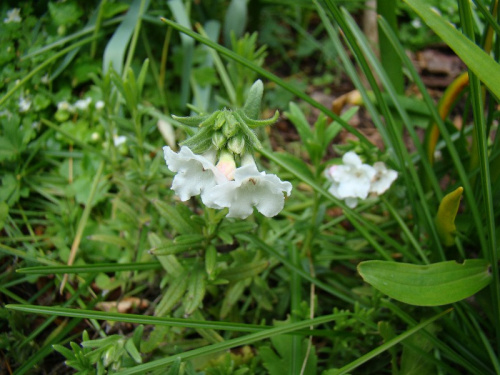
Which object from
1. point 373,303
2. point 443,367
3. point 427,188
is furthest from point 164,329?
point 427,188

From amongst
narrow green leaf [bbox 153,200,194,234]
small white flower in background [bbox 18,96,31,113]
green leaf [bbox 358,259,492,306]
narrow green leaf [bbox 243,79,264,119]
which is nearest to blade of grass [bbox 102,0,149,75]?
small white flower in background [bbox 18,96,31,113]

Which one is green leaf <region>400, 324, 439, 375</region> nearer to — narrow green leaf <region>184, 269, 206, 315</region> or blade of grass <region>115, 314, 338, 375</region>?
blade of grass <region>115, 314, 338, 375</region>

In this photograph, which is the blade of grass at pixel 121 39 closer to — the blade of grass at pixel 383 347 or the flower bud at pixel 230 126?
the flower bud at pixel 230 126

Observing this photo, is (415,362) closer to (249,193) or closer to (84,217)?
(249,193)

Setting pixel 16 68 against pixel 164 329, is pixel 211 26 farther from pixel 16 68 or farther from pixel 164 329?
pixel 164 329

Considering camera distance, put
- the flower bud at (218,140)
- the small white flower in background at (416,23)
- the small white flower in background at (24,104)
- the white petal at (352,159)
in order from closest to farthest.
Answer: the flower bud at (218,140), the white petal at (352,159), the small white flower in background at (24,104), the small white flower in background at (416,23)

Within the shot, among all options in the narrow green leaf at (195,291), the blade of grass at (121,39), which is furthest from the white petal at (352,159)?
the blade of grass at (121,39)
